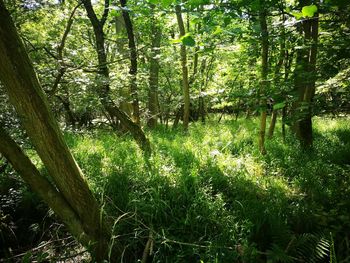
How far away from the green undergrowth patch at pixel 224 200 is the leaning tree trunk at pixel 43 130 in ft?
0.70

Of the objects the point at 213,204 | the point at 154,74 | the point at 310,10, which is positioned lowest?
the point at 213,204

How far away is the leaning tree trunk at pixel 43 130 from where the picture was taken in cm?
197

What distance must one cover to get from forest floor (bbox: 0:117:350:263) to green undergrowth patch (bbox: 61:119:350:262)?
0.01 meters

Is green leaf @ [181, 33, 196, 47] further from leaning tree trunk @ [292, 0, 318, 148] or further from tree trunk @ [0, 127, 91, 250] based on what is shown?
tree trunk @ [0, 127, 91, 250]

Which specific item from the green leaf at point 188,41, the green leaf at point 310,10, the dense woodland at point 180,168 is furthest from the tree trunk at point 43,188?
the green leaf at point 310,10

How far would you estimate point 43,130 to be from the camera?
2.13 metres

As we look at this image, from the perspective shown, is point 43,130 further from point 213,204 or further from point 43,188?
point 213,204

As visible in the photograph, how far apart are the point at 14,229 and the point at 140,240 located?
5.68 feet

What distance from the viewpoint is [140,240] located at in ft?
9.43

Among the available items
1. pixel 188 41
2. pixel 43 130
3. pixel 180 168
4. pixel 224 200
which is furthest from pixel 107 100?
pixel 188 41

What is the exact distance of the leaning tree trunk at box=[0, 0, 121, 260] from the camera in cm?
197

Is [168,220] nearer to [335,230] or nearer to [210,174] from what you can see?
[210,174]

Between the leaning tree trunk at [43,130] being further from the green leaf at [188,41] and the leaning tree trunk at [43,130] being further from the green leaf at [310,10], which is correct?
the green leaf at [310,10]

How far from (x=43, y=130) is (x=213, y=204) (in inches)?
81.9
